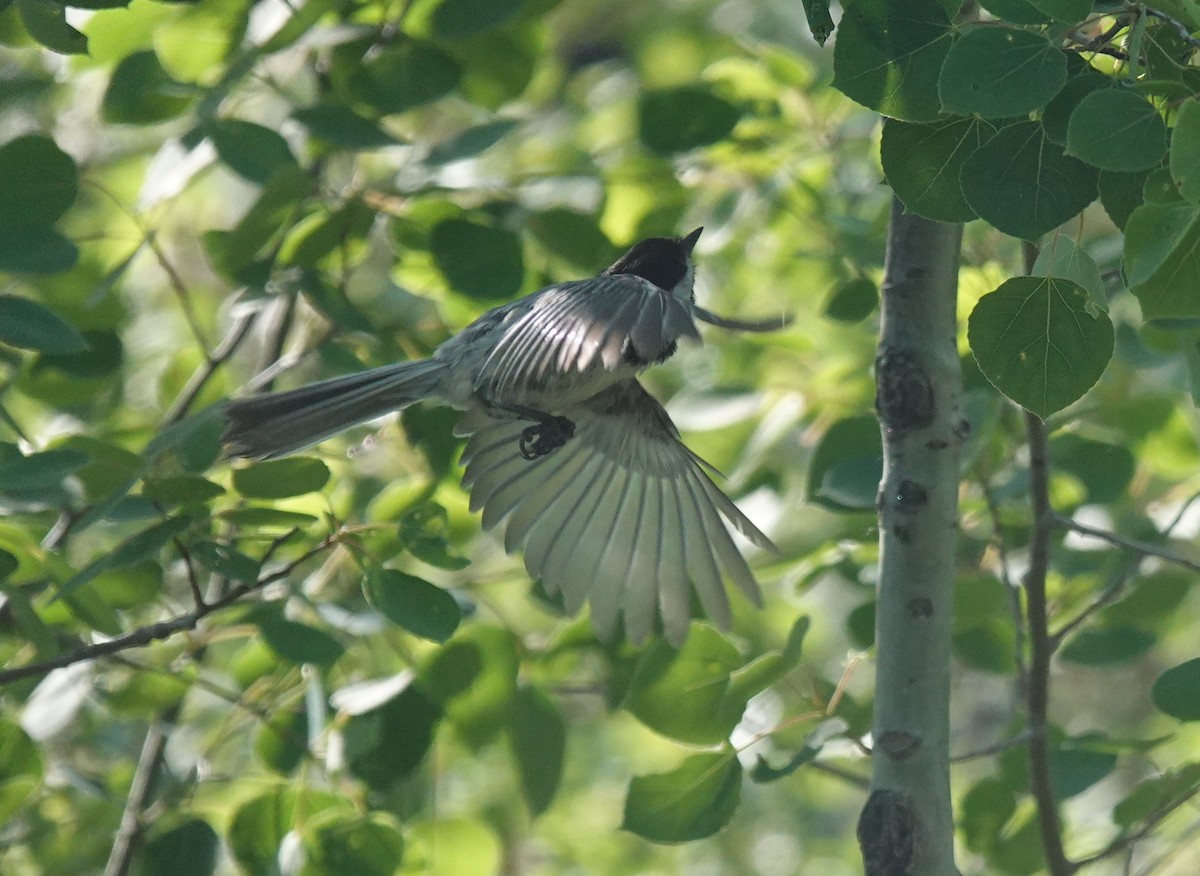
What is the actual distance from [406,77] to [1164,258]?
1.64 meters

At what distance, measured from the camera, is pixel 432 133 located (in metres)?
4.99

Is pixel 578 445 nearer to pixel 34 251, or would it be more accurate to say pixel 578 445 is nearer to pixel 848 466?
pixel 848 466

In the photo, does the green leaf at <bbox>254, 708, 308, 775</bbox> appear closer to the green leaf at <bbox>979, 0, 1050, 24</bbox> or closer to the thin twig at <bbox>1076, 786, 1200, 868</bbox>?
the thin twig at <bbox>1076, 786, 1200, 868</bbox>

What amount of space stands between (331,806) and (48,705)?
22.9 inches

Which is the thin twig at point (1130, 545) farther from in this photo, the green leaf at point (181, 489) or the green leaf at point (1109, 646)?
the green leaf at point (181, 489)

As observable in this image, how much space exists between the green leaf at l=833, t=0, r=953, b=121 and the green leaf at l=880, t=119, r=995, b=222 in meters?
0.07


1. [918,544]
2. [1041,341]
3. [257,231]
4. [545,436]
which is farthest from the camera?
[545,436]

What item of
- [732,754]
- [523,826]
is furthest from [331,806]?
[523,826]

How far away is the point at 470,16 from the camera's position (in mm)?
2361

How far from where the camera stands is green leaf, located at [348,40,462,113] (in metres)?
2.55

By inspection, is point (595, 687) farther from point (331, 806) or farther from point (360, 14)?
point (360, 14)

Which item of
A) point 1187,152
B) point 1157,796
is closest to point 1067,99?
point 1187,152

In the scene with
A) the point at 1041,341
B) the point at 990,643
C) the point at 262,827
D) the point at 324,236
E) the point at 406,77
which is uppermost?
the point at 1041,341

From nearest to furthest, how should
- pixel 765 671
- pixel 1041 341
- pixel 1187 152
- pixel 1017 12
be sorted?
pixel 1187 152
pixel 1017 12
pixel 1041 341
pixel 765 671
